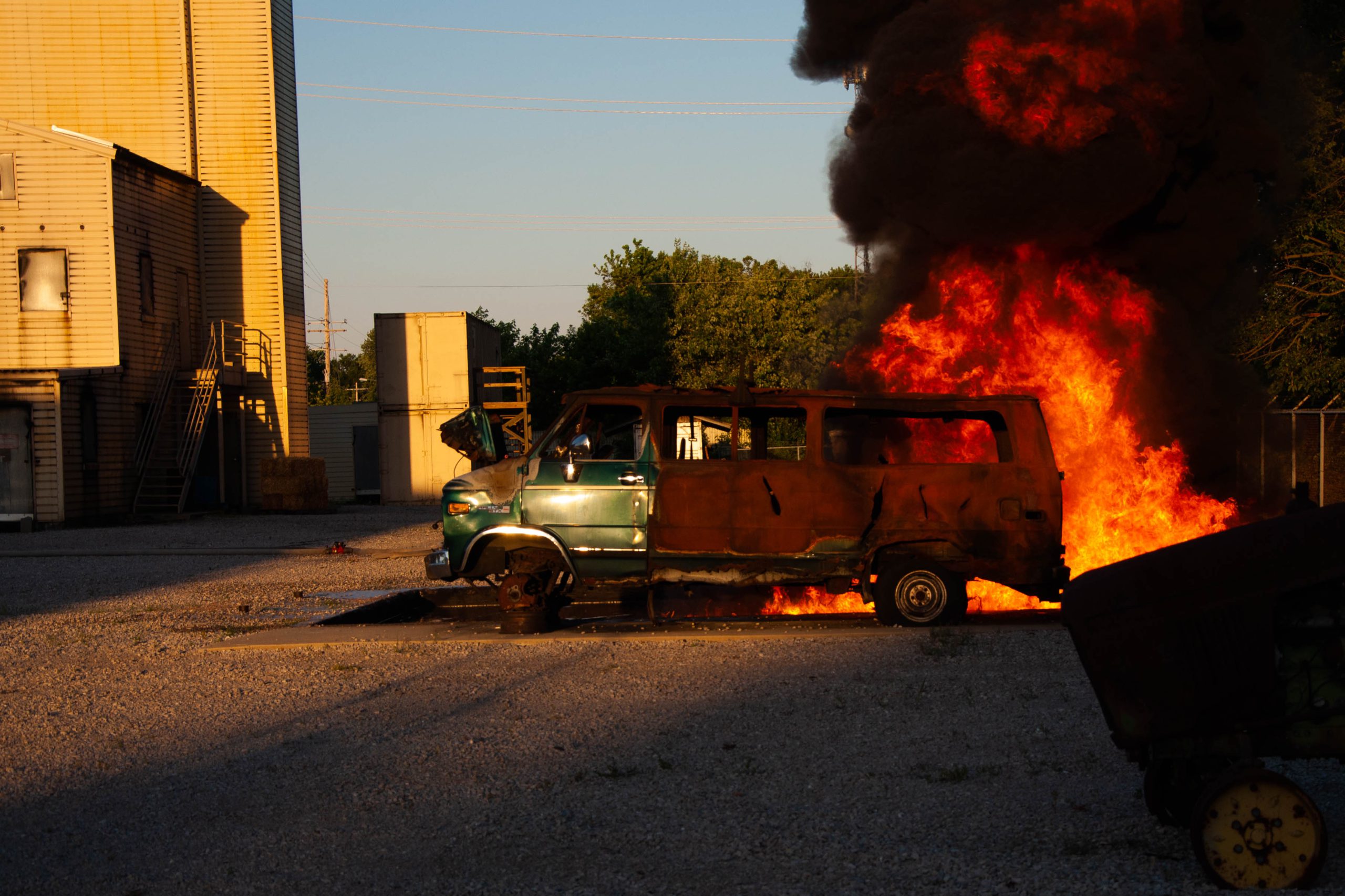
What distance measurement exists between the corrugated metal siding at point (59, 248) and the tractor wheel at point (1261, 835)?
29389mm

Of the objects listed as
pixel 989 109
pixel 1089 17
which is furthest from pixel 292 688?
pixel 1089 17

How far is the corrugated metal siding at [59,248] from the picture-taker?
2936 centimetres

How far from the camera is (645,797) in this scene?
19.5 feet

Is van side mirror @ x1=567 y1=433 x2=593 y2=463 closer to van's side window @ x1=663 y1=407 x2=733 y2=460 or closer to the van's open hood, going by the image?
van's side window @ x1=663 y1=407 x2=733 y2=460

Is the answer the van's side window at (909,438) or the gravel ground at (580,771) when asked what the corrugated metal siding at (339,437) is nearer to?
the van's side window at (909,438)

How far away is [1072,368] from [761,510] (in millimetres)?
6044

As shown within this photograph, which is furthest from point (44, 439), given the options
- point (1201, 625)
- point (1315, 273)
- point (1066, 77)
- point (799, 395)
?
point (1201, 625)

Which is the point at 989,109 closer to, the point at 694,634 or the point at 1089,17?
the point at 1089,17

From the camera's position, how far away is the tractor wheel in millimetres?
4492

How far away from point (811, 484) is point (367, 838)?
601cm

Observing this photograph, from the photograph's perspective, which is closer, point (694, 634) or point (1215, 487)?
point (694, 634)

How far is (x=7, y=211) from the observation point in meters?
29.4

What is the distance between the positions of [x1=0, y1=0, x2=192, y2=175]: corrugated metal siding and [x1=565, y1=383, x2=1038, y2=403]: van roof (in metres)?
28.1

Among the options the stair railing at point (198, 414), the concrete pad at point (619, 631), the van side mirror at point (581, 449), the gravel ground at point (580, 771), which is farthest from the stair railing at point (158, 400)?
the van side mirror at point (581, 449)
